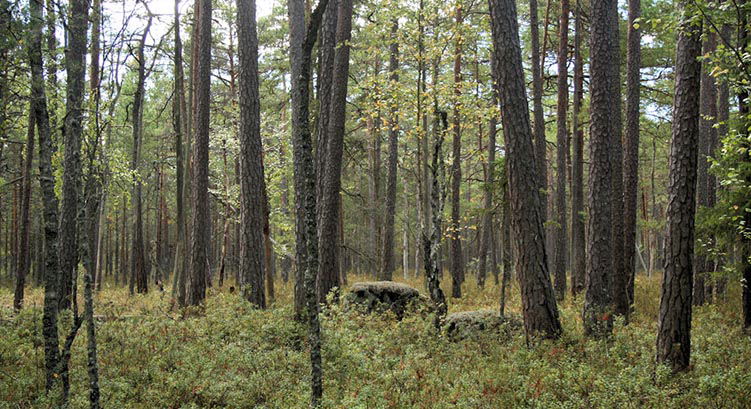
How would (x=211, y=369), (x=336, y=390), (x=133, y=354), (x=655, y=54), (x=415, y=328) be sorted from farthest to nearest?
(x=655, y=54)
(x=415, y=328)
(x=133, y=354)
(x=211, y=369)
(x=336, y=390)

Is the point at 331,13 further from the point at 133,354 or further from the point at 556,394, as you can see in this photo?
the point at 556,394

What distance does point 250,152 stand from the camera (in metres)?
12.2

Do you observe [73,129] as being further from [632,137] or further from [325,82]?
[632,137]

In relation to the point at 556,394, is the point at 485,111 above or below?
above

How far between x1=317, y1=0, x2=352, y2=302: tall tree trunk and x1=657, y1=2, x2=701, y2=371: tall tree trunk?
6781 mm

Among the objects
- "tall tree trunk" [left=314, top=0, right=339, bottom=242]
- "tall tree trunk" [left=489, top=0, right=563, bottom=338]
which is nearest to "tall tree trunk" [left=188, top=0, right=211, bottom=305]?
"tall tree trunk" [left=314, top=0, right=339, bottom=242]

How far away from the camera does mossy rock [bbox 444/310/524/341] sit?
9.59m

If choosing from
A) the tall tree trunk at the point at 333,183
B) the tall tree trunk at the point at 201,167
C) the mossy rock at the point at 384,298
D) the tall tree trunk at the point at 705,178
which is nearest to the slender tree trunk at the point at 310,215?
the tall tree trunk at the point at 333,183

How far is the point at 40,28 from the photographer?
5902 mm

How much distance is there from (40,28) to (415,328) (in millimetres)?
7571

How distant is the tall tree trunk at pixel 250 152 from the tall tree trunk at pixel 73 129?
134 inches

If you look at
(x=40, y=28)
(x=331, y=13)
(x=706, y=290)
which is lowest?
(x=706, y=290)

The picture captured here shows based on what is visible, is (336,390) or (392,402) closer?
(392,402)

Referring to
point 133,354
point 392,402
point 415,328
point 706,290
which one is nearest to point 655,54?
point 706,290
